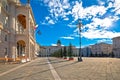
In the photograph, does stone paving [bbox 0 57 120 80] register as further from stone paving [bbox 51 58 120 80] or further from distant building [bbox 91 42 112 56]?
distant building [bbox 91 42 112 56]

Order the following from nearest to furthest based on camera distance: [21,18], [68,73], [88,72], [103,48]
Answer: [68,73] < [88,72] < [21,18] < [103,48]

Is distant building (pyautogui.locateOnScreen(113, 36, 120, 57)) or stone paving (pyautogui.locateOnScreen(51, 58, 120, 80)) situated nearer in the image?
stone paving (pyautogui.locateOnScreen(51, 58, 120, 80))

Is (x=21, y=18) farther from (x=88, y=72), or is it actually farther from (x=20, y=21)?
(x=88, y=72)

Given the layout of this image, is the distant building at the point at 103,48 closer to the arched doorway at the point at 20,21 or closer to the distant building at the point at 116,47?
the distant building at the point at 116,47

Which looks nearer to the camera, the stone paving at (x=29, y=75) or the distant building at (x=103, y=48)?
the stone paving at (x=29, y=75)

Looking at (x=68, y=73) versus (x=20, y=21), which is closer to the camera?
(x=68, y=73)

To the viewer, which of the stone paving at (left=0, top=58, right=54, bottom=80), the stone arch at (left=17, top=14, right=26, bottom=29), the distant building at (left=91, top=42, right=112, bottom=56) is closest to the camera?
the stone paving at (left=0, top=58, right=54, bottom=80)

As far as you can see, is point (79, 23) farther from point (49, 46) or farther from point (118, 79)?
point (49, 46)

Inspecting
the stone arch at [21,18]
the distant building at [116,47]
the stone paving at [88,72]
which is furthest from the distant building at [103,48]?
the stone paving at [88,72]

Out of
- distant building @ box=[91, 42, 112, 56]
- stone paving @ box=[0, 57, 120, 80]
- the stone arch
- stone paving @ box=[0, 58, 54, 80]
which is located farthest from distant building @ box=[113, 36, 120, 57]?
stone paving @ box=[0, 58, 54, 80]

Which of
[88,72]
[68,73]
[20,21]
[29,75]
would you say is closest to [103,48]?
[20,21]

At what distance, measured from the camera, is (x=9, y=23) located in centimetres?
4216

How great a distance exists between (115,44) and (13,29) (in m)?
106

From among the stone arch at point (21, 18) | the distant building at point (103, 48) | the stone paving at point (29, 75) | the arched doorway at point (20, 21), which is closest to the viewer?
the stone paving at point (29, 75)
